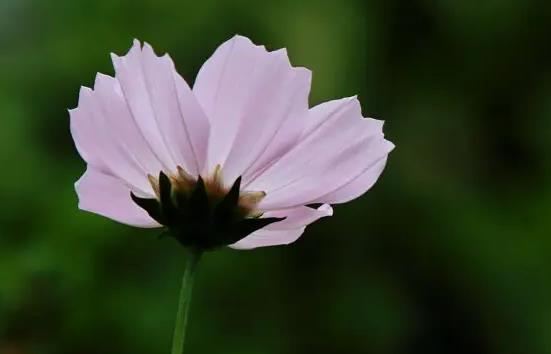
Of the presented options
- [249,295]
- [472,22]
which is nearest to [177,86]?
[249,295]

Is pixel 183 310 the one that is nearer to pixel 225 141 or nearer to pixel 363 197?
pixel 225 141

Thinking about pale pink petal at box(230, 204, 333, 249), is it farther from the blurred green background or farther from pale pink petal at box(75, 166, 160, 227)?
the blurred green background

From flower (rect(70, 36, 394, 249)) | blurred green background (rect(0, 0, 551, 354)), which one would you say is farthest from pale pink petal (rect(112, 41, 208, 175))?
blurred green background (rect(0, 0, 551, 354))

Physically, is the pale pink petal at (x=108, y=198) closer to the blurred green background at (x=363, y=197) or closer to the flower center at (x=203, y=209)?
the flower center at (x=203, y=209)

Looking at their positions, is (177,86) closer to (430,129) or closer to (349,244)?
(349,244)

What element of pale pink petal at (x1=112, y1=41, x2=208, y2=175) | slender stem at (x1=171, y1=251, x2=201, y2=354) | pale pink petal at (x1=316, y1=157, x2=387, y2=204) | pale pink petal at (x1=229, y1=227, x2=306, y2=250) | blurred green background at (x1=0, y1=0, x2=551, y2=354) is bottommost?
slender stem at (x1=171, y1=251, x2=201, y2=354)

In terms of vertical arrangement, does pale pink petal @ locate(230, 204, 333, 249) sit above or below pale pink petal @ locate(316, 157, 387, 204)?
below
